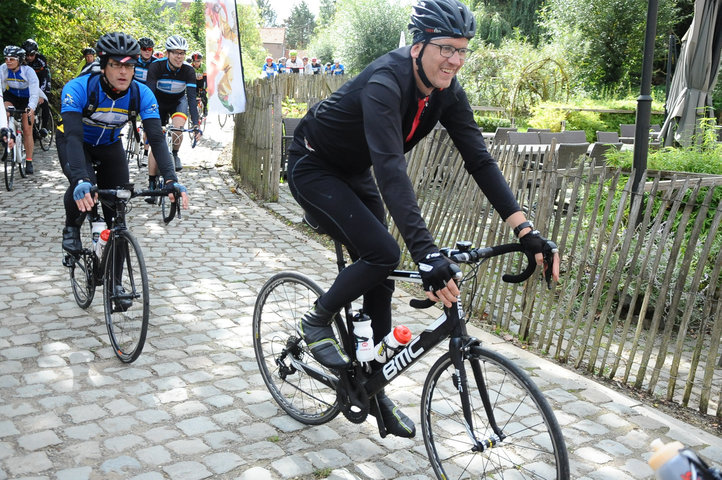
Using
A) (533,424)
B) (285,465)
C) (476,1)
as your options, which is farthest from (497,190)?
(476,1)

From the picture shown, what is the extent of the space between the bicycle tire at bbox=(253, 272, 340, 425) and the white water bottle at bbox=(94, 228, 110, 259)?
145 centimetres

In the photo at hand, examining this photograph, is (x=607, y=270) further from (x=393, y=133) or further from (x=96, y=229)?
(x=96, y=229)

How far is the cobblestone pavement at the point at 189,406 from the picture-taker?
11.9ft

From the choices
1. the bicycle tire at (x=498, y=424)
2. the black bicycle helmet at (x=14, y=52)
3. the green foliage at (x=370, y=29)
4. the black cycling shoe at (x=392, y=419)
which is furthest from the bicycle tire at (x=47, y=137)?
the green foliage at (x=370, y=29)

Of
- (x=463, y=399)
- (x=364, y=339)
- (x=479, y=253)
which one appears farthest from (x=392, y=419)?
(x=479, y=253)

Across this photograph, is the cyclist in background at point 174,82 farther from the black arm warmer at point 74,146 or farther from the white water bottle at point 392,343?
the white water bottle at point 392,343

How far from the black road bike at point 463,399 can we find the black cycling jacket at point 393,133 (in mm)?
277

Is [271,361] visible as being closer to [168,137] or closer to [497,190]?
[497,190]

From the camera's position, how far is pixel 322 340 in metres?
3.63

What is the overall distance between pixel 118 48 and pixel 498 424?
359cm

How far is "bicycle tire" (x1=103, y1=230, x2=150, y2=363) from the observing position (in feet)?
16.0

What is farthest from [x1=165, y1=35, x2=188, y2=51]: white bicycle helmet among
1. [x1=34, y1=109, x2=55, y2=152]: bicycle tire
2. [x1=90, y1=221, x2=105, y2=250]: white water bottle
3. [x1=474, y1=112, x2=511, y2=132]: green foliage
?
[x1=474, y1=112, x2=511, y2=132]: green foliage

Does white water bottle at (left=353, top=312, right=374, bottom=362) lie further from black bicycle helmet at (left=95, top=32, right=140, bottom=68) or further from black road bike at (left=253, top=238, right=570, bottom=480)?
black bicycle helmet at (left=95, top=32, right=140, bottom=68)

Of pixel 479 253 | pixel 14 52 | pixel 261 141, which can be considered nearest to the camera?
pixel 479 253
